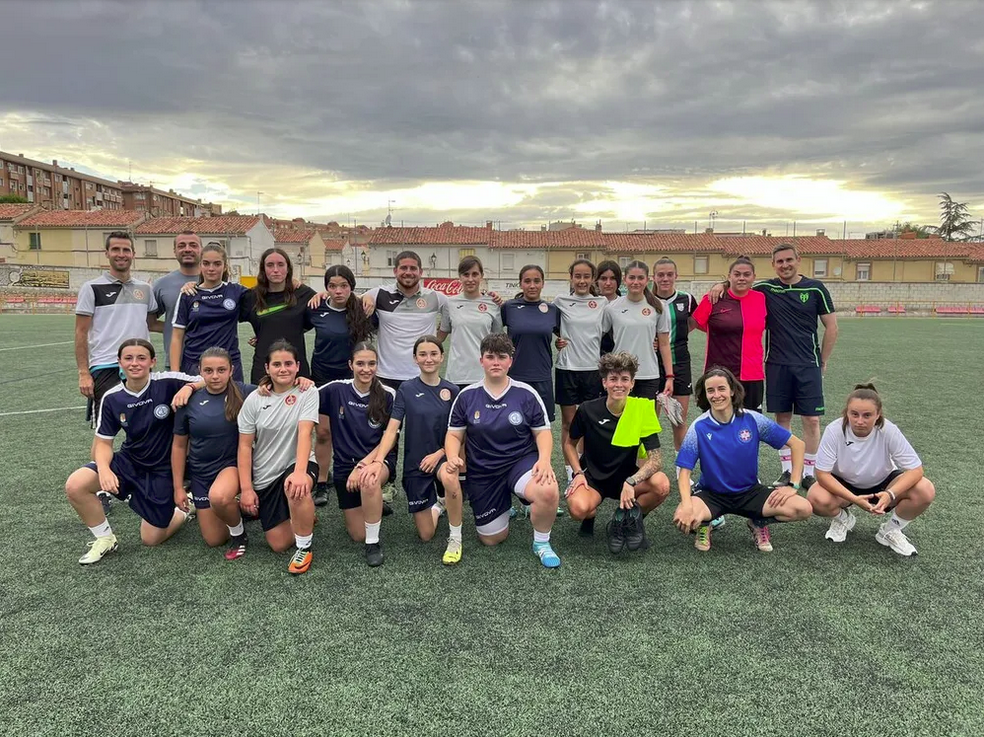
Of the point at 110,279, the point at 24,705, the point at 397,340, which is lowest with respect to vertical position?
the point at 24,705

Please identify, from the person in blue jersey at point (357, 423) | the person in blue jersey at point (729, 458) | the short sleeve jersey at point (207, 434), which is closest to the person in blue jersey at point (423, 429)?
the person in blue jersey at point (357, 423)

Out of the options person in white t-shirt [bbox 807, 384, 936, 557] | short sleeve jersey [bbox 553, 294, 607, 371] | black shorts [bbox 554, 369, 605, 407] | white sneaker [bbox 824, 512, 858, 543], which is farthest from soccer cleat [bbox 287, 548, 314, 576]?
white sneaker [bbox 824, 512, 858, 543]

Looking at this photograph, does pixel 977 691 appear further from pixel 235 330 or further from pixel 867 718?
pixel 235 330

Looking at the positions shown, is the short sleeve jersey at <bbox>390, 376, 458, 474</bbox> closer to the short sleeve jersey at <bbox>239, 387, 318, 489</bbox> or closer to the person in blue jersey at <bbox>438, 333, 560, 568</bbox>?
the person in blue jersey at <bbox>438, 333, 560, 568</bbox>

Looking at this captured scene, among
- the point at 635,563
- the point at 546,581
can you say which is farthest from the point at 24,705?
the point at 635,563

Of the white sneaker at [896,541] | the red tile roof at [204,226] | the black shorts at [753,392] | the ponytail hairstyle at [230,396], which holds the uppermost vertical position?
the red tile roof at [204,226]

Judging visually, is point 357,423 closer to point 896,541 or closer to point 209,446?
point 209,446

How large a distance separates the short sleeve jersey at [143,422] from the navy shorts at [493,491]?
6.45ft

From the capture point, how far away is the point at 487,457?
12.9 ft

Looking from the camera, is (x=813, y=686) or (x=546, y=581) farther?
(x=546, y=581)

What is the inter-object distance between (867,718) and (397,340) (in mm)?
3706

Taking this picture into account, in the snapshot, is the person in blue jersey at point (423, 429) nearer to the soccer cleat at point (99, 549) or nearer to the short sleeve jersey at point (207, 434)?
the short sleeve jersey at point (207, 434)

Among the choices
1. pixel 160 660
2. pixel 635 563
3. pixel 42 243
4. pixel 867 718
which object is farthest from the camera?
pixel 42 243

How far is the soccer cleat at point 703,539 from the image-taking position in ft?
12.7
